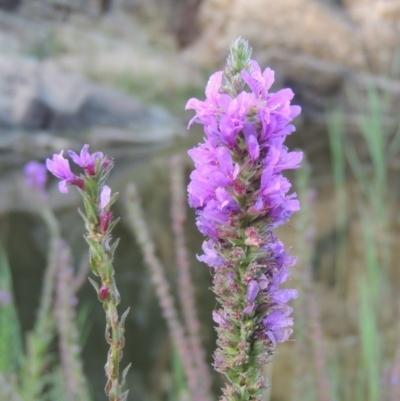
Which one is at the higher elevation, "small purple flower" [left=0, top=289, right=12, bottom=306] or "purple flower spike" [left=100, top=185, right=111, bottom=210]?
"small purple flower" [left=0, top=289, right=12, bottom=306]

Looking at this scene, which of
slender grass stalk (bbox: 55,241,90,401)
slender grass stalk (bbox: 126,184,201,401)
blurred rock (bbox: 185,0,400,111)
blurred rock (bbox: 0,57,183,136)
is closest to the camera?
slender grass stalk (bbox: 55,241,90,401)

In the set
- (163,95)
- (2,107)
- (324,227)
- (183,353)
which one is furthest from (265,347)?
(163,95)

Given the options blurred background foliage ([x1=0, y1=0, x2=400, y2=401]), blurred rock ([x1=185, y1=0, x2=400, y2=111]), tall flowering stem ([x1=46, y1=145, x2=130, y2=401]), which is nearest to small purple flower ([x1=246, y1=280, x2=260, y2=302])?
tall flowering stem ([x1=46, y1=145, x2=130, y2=401])

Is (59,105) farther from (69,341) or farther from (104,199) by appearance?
(104,199)

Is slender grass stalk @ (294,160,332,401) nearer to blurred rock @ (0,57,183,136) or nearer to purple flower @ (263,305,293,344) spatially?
purple flower @ (263,305,293,344)

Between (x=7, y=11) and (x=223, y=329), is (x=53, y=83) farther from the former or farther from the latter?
(x=223, y=329)

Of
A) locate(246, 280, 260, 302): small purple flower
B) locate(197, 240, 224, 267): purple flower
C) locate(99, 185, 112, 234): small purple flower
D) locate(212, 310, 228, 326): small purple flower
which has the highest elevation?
locate(99, 185, 112, 234): small purple flower
